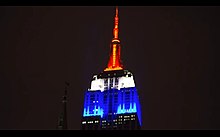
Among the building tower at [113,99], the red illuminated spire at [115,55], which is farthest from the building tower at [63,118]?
the red illuminated spire at [115,55]

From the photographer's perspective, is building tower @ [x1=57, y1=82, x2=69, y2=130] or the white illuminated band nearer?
building tower @ [x1=57, y1=82, x2=69, y2=130]

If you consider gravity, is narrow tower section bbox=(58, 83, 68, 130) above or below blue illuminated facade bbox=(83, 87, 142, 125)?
below

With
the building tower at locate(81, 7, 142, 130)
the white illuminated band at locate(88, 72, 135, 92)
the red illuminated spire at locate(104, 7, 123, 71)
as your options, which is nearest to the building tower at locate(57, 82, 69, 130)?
the building tower at locate(81, 7, 142, 130)

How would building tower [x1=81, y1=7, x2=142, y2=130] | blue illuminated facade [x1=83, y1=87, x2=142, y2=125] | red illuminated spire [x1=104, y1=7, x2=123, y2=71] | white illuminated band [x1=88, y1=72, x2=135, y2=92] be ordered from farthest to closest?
red illuminated spire [x1=104, y1=7, x2=123, y2=71] → white illuminated band [x1=88, y1=72, x2=135, y2=92] → blue illuminated facade [x1=83, y1=87, x2=142, y2=125] → building tower [x1=81, y1=7, x2=142, y2=130]

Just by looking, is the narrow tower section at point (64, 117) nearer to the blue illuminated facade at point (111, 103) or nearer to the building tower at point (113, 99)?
the building tower at point (113, 99)

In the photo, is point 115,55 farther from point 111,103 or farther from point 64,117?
point 64,117

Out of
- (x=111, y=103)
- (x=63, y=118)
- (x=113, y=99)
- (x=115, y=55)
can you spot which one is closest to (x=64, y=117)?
(x=63, y=118)

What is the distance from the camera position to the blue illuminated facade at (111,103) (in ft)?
391

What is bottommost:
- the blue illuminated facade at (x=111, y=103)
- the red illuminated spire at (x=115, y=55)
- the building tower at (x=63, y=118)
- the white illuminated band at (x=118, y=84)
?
the building tower at (x=63, y=118)

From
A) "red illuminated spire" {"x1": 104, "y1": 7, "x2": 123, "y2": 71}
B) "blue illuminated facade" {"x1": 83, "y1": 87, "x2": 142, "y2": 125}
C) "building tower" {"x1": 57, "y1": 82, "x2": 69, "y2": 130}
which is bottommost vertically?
"building tower" {"x1": 57, "y1": 82, "x2": 69, "y2": 130}

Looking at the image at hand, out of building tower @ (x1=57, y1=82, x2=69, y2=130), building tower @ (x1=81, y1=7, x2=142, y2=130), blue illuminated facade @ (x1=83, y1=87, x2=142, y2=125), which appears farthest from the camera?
blue illuminated facade @ (x1=83, y1=87, x2=142, y2=125)

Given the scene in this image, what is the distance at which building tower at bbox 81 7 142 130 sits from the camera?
11750 centimetres

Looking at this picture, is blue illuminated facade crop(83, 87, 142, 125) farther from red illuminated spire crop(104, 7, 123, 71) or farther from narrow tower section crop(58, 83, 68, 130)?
narrow tower section crop(58, 83, 68, 130)
